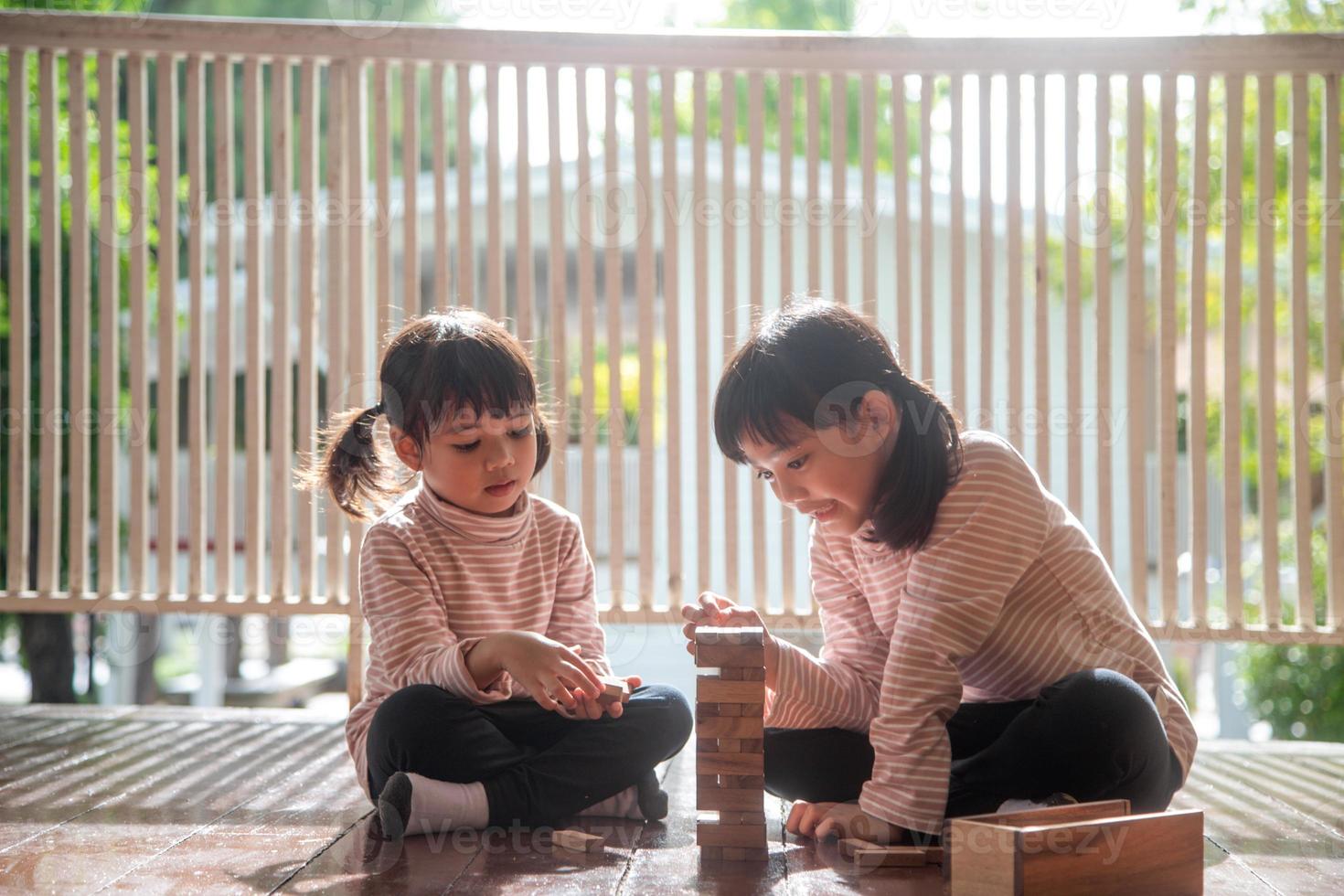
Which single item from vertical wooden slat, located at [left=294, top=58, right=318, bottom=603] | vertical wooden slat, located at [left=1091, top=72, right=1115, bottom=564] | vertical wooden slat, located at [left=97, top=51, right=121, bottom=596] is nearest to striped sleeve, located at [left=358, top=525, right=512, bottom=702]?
vertical wooden slat, located at [left=294, top=58, right=318, bottom=603]

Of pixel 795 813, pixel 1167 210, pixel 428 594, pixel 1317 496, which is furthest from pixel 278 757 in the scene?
pixel 1317 496

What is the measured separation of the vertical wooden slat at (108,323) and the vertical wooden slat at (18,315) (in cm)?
2

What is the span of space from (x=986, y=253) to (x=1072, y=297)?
0.67 ft

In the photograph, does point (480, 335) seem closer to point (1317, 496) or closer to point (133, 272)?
point (133, 272)

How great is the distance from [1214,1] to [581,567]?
7430mm

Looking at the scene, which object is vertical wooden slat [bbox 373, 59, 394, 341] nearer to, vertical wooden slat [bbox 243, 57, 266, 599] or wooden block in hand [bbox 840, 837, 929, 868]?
vertical wooden slat [bbox 243, 57, 266, 599]

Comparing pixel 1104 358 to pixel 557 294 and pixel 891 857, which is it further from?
pixel 891 857

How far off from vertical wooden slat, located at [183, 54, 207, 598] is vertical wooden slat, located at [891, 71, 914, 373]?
1493mm

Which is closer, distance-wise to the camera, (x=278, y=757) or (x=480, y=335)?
(x=480, y=335)

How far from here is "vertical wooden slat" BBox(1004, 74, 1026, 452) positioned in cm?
270

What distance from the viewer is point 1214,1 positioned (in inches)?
313

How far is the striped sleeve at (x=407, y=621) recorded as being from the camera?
5.85ft

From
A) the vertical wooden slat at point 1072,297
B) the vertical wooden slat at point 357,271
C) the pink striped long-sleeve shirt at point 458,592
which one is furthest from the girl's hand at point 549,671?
the vertical wooden slat at point 1072,297

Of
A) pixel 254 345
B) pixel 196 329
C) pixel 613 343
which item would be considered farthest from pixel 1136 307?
pixel 196 329
